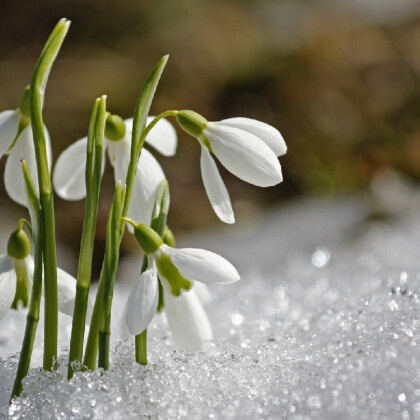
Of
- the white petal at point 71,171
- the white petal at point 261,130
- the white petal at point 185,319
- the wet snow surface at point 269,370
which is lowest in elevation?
the wet snow surface at point 269,370

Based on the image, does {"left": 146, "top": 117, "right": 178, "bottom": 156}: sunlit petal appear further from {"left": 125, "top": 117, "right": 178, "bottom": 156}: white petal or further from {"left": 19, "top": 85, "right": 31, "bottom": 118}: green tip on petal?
{"left": 19, "top": 85, "right": 31, "bottom": 118}: green tip on petal

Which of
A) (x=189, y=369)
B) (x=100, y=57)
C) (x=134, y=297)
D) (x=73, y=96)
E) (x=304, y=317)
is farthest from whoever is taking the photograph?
(x=100, y=57)

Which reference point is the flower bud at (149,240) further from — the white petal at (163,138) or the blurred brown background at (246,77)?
the blurred brown background at (246,77)

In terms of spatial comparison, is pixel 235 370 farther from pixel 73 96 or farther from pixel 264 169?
pixel 73 96

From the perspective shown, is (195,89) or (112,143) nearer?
(112,143)

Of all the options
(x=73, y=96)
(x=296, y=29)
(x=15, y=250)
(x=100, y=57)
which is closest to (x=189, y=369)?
(x=15, y=250)

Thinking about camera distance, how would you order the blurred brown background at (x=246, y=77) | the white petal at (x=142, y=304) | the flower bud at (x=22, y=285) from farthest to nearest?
the blurred brown background at (x=246, y=77) < the flower bud at (x=22, y=285) < the white petal at (x=142, y=304)

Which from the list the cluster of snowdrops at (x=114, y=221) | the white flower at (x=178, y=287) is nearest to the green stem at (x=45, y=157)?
the cluster of snowdrops at (x=114, y=221)
